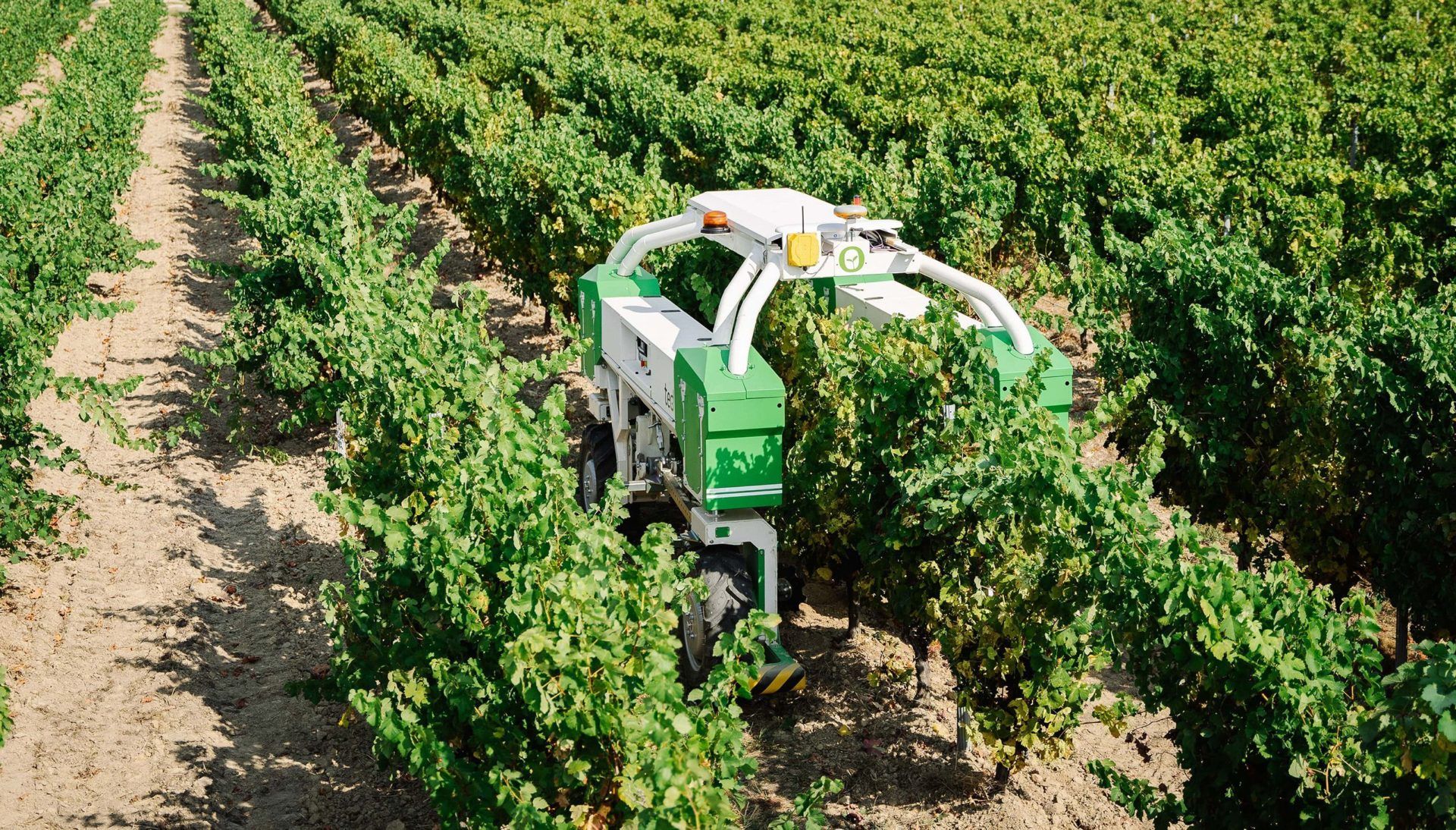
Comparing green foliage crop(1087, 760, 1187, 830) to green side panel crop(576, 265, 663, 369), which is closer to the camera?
green foliage crop(1087, 760, 1187, 830)

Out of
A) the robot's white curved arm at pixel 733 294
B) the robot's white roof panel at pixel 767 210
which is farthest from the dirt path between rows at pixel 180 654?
the robot's white roof panel at pixel 767 210

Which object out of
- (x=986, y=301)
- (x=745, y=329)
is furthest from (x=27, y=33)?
(x=986, y=301)

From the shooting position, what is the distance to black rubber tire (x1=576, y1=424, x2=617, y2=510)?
950 centimetres

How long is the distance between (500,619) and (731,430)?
223 centimetres

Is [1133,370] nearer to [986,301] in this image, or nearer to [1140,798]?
[986,301]

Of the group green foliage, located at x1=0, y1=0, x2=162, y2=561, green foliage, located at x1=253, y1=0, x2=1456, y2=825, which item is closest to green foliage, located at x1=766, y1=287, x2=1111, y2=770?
green foliage, located at x1=253, y1=0, x2=1456, y2=825

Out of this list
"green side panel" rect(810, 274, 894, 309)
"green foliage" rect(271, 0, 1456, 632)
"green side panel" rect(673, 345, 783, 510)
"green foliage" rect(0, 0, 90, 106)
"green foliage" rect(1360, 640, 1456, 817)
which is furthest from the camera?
"green foliage" rect(0, 0, 90, 106)

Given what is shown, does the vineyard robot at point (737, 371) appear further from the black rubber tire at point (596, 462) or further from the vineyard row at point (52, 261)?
the vineyard row at point (52, 261)

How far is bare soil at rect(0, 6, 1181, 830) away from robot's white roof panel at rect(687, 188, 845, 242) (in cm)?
277

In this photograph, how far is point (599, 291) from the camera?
9.41m

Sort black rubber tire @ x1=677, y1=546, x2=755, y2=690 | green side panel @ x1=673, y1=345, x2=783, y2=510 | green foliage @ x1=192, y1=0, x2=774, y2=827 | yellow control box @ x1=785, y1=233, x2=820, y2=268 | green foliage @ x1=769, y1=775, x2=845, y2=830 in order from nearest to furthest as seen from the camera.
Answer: green foliage @ x1=192, y1=0, x2=774, y2=827
green foliage @ x1=769, y1=775, x2=845, y2=830
green side panel @ x1=673, y1=345, x2=783, y2=510
black rubber tire @ x1=677, y1=546, x2=755, y2=690
yellow control box @ x1=785, y1=233, x2=820, y2=268

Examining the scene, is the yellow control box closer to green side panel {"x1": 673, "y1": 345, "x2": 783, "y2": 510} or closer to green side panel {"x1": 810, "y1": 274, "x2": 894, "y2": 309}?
green side panel {"x1": 673, "y1": 345, "x2": 783, "y2": 510}

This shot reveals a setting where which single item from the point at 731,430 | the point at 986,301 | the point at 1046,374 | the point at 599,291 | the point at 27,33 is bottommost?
the point at 731,430

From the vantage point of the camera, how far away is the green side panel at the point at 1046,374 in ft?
23.1
